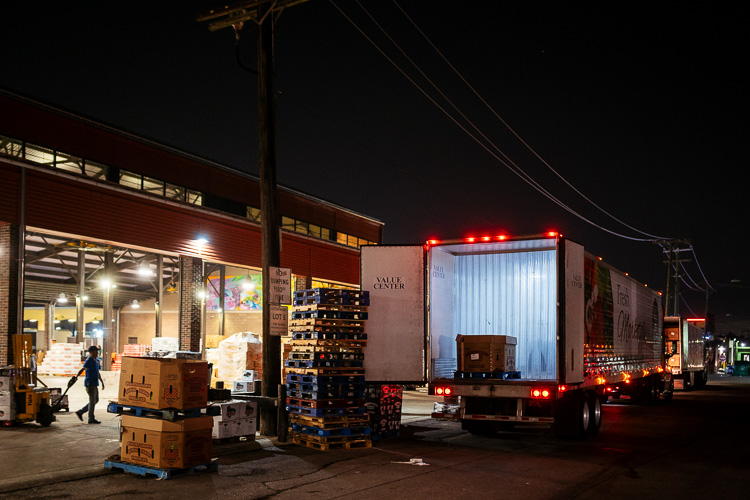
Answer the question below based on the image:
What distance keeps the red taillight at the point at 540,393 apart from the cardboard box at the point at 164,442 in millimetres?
6040

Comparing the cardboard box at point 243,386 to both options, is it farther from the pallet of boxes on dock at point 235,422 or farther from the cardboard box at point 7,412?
the cardboard box at point 7,412

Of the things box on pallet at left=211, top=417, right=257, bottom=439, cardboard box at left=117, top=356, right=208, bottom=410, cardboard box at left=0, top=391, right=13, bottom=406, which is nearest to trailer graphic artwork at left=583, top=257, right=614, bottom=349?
box on pallet at left=211, top=417, right=257, bottom=439

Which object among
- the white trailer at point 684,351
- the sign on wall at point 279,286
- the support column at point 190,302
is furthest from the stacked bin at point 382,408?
the white trailer at point 684,351

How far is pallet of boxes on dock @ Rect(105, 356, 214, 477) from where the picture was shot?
9852 mm

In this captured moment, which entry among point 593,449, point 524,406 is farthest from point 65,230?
point 593,449

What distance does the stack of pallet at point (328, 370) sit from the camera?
12.7m

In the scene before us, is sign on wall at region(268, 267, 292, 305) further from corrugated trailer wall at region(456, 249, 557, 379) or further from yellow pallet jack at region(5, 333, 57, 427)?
yellow pallet jack at region(5, 333, 57, 427)

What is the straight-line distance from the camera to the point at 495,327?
15328 mm

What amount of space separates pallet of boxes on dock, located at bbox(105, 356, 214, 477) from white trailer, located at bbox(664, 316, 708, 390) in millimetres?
23884

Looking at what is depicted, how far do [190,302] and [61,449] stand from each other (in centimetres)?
1571

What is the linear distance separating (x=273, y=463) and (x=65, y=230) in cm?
1334

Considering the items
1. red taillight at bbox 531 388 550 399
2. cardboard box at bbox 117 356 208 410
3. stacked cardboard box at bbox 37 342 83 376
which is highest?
cardboard box at bbox 117 356 208 410

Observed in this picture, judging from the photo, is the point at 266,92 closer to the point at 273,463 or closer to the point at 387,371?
the point at 387,371

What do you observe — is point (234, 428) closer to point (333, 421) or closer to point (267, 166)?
point (333, 421)
